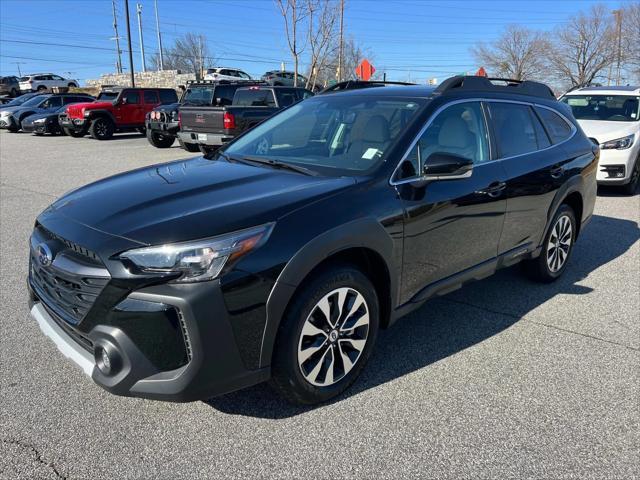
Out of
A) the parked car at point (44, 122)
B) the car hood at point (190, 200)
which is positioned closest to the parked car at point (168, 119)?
the parked car at point (44, 122)

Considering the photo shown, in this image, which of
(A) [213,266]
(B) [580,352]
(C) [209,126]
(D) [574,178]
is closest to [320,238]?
(A) [213,266]

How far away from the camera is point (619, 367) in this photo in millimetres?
3406

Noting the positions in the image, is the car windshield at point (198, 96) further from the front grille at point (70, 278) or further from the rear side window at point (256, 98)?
the front grille at point (70, 278)

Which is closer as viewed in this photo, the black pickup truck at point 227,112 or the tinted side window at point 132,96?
the black pickup truck at point 227,112

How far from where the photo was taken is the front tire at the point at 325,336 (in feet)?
8.63

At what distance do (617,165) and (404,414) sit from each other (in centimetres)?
767

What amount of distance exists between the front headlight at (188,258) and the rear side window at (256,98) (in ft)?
39.0

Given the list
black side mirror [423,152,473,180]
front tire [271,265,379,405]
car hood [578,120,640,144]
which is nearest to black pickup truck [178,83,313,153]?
car hood [578,120,640,144]

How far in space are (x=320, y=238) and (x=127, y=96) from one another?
1921 centimetres

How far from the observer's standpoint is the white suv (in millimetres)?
8656

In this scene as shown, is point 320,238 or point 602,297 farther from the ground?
point 320,238

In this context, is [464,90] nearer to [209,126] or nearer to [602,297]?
[602,297]

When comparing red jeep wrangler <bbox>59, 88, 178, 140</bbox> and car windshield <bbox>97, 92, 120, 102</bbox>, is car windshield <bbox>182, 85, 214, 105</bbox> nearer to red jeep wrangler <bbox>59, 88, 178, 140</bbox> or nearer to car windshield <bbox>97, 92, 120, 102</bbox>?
red jeep wrangler <bbox>59, 88, 178, 140</bbox>

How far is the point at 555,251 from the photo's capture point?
4848 mm
